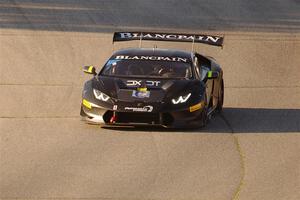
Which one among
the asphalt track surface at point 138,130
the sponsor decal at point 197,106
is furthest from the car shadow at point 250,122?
the sponsor decal at point 197,106

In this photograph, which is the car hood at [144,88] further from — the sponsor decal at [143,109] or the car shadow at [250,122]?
the car shadow at [250,122]

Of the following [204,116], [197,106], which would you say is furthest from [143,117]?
[204,116]

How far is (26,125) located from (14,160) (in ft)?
8.88

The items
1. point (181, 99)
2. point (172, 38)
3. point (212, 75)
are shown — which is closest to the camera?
point (181, 99)

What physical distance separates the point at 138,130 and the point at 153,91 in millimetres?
645

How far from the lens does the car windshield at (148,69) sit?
61.6 feet

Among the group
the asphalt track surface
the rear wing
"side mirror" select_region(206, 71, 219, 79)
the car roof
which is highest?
the rear wing

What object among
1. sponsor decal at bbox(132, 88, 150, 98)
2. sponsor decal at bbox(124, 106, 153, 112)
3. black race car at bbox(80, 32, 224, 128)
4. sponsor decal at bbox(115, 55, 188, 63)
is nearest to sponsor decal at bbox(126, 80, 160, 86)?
black race car at bbox(80, 32, 224, 128)

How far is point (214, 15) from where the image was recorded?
3241 centimetres

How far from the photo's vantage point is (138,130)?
17781 millimetres

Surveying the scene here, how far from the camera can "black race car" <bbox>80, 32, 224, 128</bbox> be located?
17.6 m

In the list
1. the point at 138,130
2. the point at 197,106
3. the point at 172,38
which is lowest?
the point at 138,130

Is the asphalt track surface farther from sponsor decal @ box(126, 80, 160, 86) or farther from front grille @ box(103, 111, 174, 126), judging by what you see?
sponsor decal @ box(126, 80, 160, 86)

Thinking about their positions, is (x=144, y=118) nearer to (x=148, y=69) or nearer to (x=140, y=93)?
(x=140, y=93)
